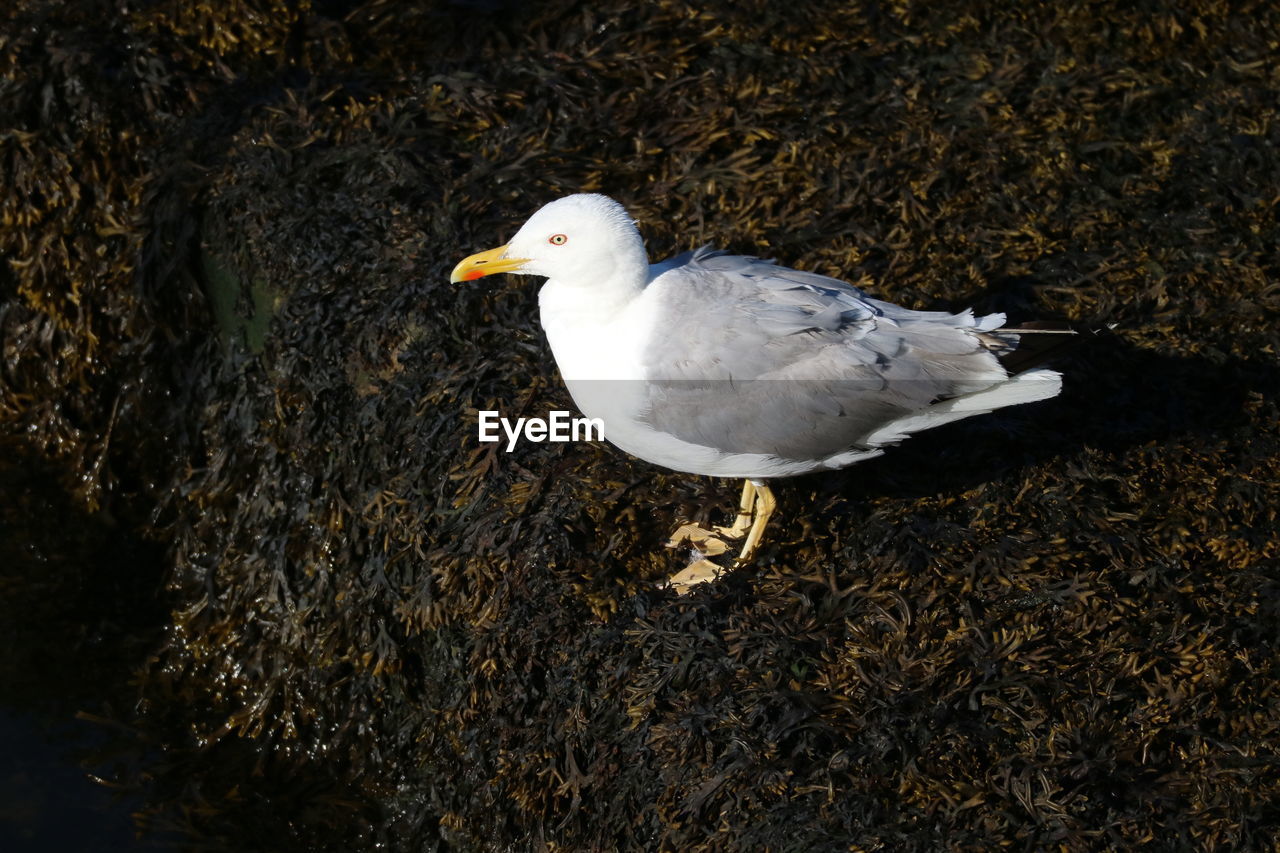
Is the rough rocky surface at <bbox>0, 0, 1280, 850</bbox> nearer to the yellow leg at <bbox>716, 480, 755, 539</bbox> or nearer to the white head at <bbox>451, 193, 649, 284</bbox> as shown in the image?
the yellow leg at <bbox>716, 480, 755, 539</bbox>

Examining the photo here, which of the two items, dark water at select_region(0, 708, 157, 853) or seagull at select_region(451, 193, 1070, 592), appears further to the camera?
dark water at select_region(0, 708, 157, 853)

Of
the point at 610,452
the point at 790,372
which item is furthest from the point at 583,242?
the point at 610,452

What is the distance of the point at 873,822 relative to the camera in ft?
10.7

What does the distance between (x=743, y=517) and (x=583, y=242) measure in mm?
1144

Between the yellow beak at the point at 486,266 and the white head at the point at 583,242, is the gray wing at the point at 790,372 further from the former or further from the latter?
the yellow beak at the point at 486,266

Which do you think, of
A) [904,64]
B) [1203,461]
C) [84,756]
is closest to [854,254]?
[904,64]

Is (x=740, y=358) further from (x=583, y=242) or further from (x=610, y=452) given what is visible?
(x=610, y=452)

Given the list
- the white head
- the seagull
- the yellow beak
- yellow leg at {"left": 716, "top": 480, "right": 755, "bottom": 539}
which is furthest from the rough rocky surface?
the white head

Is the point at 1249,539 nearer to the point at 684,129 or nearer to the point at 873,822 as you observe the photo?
the point at 873,822

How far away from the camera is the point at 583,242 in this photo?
3.63m

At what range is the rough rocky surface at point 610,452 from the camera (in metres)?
3.51

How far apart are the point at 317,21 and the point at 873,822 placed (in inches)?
166

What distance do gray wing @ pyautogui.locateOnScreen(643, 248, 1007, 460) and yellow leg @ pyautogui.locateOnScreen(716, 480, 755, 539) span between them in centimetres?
48

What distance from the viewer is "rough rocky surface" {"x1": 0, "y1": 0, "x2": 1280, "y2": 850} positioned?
3.51 metres
